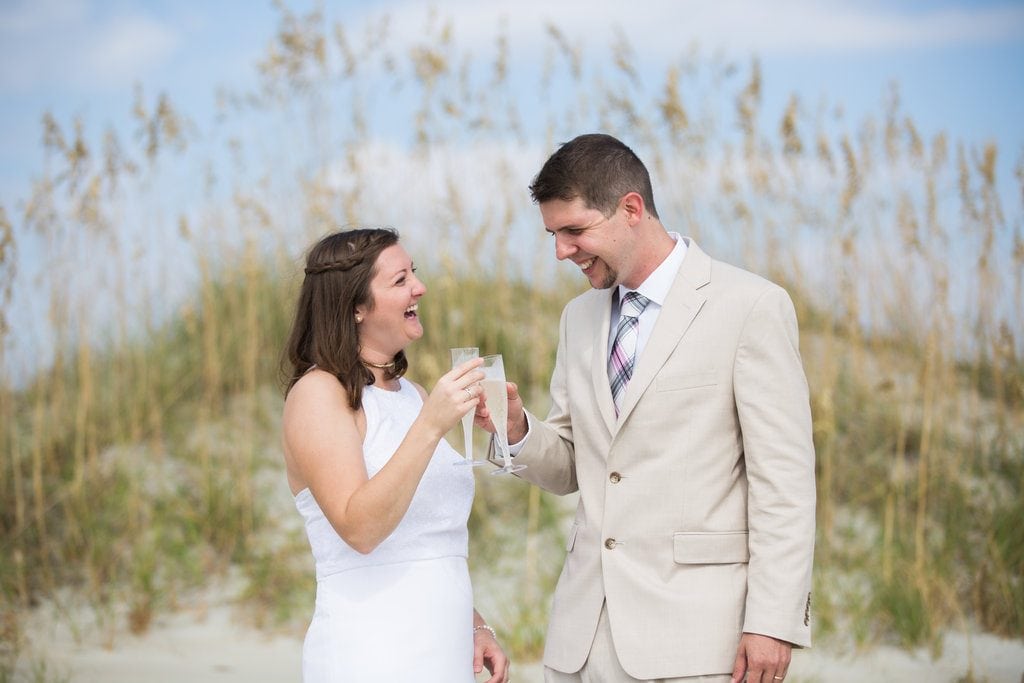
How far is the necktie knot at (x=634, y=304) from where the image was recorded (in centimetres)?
287

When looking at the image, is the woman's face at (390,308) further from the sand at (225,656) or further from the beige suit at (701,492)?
the sand at (225,656)

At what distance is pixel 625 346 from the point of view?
285cm

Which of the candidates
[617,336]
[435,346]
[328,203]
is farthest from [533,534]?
[617,336]

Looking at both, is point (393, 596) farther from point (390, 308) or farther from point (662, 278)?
point (662, 278)

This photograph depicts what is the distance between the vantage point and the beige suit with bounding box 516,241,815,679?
2.54m

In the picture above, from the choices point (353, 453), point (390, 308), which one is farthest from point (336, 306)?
point (353, 453)

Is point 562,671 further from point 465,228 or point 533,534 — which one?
point 465,228

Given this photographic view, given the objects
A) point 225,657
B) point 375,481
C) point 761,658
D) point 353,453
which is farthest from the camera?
point 225,657

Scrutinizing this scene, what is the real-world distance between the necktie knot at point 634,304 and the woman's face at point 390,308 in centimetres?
55

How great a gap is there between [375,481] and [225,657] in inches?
144

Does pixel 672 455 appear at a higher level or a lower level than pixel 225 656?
higher

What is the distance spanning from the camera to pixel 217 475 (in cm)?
661

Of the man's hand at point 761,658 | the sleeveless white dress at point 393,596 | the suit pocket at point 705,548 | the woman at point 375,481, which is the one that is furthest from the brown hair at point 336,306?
the man's hand at point 761,658

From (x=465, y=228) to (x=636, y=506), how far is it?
452cm
